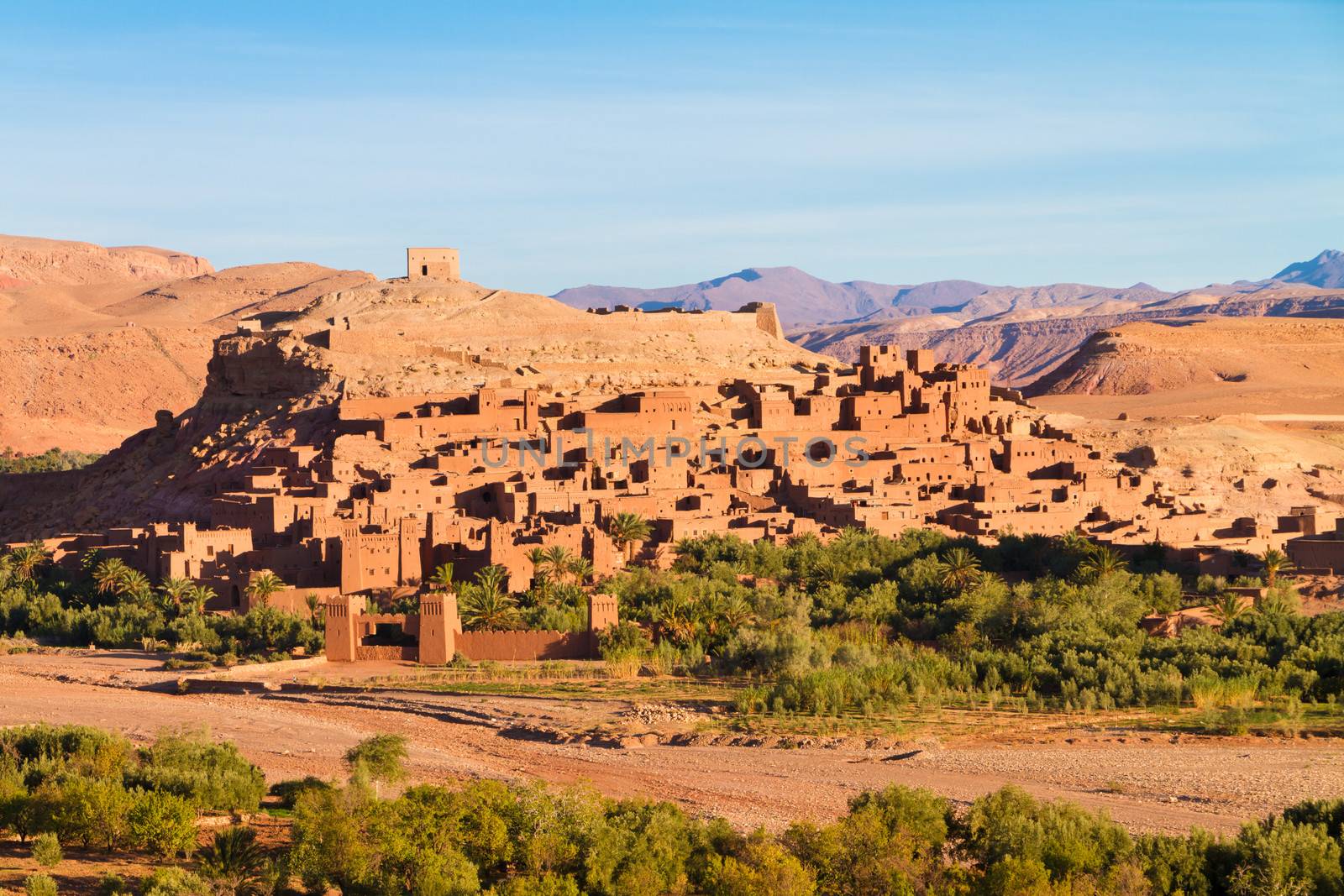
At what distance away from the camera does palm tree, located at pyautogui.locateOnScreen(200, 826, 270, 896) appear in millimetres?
18203

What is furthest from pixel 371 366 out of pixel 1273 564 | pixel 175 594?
pixel 1273 564

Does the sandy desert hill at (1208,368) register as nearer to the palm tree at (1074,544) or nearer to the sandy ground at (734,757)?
the palm tree at (1074,544)

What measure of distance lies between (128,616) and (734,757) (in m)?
16.1

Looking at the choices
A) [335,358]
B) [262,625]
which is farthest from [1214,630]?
[335,358]

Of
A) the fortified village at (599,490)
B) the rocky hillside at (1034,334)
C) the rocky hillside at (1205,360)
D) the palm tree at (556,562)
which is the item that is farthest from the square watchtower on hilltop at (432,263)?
the rocky hillside at (1034,334)

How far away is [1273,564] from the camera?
32.8m

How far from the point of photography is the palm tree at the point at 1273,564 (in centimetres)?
3281

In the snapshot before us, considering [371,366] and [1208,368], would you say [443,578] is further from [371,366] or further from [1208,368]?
[1208,368]

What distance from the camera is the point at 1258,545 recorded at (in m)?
36.1

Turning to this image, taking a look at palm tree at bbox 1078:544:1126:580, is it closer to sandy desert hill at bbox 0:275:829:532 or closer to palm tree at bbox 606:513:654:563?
palm tree at bbox 606:513:654:563

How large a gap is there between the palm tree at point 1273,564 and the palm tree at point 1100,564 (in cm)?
265

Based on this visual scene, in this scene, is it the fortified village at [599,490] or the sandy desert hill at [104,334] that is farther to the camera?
the sandy desert hill at [104,334]

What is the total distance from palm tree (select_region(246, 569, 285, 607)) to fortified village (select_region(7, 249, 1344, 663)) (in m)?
0.23

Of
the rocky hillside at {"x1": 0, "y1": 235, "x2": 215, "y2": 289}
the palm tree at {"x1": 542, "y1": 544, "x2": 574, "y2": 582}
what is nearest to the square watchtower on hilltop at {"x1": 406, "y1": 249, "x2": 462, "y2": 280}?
the palm tree at {"x1": 542, "y1": 544, "x2": 574, "y2": 582}
